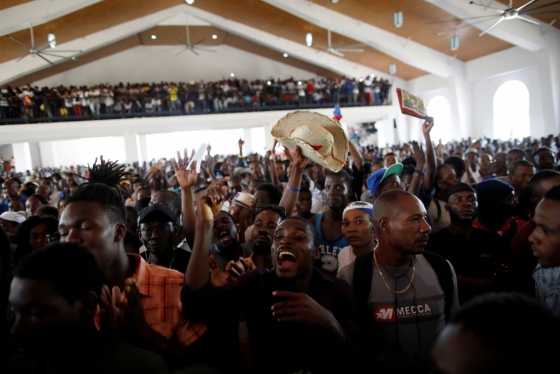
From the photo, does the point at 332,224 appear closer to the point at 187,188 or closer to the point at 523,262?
the point at 523,262

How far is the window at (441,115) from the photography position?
2070 centimetres

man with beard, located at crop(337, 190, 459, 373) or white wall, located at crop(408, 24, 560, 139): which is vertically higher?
white wall, located at crop(408, 24, 560, 139)

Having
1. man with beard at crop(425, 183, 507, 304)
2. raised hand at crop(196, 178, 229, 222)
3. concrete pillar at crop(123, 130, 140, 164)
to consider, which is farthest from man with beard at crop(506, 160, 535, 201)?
concrete pillar at crop(123, 130, 140, 164)

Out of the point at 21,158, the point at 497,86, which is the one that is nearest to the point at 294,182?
the point at 497,86

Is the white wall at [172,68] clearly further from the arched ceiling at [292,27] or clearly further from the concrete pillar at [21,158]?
the concrete pillar at [21,158]

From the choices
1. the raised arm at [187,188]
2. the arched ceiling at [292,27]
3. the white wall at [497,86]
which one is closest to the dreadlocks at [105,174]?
the raised arm at [187,188]

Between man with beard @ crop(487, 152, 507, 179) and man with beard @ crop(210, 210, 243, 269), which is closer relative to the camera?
man with beard @ crop(210, 210, 243, 269)

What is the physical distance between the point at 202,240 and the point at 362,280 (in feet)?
2.67

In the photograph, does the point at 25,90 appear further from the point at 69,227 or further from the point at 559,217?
the point at 559,217

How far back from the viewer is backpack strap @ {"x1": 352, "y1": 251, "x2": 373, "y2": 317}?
189 centimetres

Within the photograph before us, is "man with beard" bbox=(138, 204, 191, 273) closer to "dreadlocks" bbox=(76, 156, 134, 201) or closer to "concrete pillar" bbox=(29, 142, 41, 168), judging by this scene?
"dreadlocks" bbox=(76, 156, 134, 201)

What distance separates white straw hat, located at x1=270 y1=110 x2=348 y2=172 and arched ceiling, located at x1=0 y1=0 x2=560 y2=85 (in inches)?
445

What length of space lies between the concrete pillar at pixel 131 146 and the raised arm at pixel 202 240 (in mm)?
17073

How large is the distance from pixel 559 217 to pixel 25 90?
66.5ft
